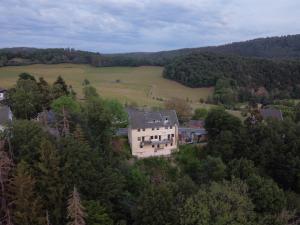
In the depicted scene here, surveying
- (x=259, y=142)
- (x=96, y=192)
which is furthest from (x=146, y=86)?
(x=96, y=192)

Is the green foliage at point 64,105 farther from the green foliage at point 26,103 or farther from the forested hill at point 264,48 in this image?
the forested hill at point 264,48

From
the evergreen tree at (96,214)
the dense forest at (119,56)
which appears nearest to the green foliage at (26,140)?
the evergreen tree at (96,214)

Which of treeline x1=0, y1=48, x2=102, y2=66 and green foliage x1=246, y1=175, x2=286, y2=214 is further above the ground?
treeline x1=0, y1=48, x2=102, y2=66

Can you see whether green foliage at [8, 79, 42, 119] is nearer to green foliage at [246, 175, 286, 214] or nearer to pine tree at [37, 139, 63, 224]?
pine tree at [37, 139, 63, 224]

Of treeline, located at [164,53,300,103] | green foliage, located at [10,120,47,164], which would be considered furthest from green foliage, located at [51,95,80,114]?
treeline, located at [164,53,300,103]

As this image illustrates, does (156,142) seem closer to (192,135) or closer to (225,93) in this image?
(192,135)

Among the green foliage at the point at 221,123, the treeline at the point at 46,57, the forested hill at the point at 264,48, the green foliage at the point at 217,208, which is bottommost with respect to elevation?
the green foliage at the point at 217,208

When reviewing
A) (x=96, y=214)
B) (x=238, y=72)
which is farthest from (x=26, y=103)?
(x=238, y=72)
